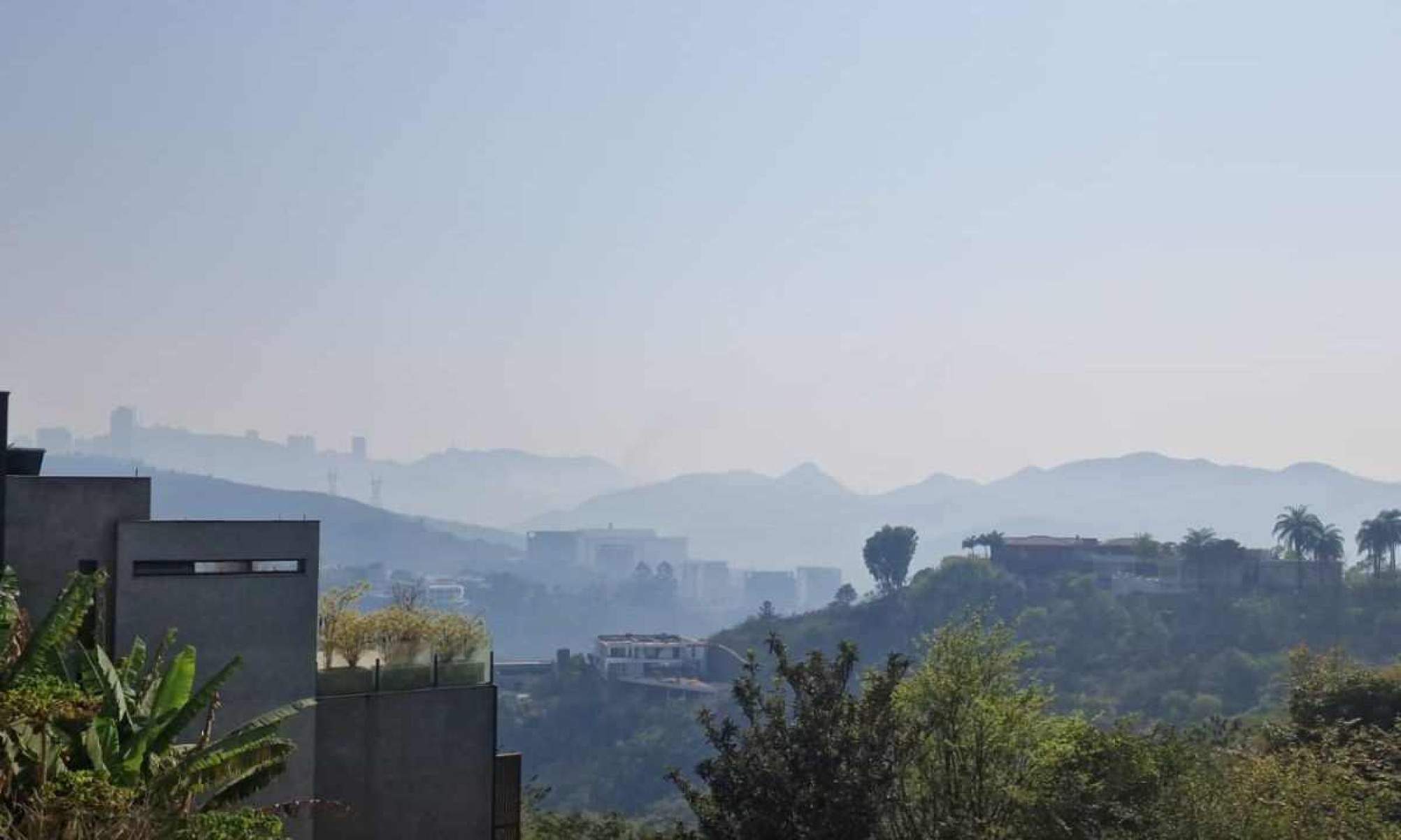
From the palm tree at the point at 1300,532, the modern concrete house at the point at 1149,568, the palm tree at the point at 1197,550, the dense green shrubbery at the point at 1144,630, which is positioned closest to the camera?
the dense green shrubbery at the point at 1144,630

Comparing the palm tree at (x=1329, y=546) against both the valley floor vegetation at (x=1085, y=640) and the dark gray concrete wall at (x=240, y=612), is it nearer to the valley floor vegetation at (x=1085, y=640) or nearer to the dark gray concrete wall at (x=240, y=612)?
the valley floor vegetation at (x=1085, y=640)

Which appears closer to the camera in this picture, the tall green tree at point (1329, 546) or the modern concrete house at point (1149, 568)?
the tall green tree at point (1329, 546)

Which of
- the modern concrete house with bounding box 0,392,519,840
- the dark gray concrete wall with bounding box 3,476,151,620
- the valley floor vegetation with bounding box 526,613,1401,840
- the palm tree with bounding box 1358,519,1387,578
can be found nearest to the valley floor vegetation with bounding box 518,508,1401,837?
the palm tree with bounding box 1358,519,1387,578

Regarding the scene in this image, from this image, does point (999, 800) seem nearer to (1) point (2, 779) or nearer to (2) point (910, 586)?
(1) point (2, 779)

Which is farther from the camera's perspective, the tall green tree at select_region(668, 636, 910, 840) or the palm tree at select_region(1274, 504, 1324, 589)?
the palm tree at select_region(1274, 504, 1324, 589)

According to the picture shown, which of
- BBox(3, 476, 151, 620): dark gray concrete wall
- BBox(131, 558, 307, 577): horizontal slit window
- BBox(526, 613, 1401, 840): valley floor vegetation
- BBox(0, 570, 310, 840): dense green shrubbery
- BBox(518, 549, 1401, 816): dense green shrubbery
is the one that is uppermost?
BBox(3, 476, 151, 620): dark gray concrete wall

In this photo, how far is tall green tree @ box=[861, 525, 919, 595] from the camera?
19425cm

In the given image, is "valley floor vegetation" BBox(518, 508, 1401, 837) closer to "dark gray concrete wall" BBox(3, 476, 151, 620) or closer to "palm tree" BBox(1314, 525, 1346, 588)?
"palm tree" BBox(1314, 525, 1346, 588)

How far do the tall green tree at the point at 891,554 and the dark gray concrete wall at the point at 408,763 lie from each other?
6927 inches

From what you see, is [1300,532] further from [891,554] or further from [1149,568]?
[891,554]

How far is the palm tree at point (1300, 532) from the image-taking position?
14700 cm

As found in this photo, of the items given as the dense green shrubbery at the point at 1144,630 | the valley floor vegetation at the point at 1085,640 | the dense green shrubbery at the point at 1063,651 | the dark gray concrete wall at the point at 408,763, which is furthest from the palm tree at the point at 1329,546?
the dark gray concrete wall at the point at 408,763

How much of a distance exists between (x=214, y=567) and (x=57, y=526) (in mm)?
2086

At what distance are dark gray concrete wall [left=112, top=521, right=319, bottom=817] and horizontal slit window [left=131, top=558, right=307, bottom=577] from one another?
60mm
